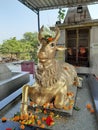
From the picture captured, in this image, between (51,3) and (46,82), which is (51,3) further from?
(46,82)

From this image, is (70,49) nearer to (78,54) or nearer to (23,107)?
(78,54)

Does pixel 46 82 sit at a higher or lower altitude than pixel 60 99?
higher

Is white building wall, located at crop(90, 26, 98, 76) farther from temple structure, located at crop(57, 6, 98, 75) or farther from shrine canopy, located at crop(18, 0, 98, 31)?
shrine canopy, located at crop(18, 0, 98, 31)

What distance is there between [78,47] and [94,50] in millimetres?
386

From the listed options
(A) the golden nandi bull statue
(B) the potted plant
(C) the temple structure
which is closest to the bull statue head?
(A) the golden nandi bull statue

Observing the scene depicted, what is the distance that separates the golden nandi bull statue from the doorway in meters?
2.14

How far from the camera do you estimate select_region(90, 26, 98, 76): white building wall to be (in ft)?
10.2

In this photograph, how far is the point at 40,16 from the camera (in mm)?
4520

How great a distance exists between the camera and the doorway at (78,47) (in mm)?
3312

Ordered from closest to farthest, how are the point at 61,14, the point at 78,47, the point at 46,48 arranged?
1. the point at 46,48
2. the point at 78,47
3. the point at 61,14

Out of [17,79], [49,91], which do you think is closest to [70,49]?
[17,79]

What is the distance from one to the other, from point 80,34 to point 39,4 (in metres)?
1.68

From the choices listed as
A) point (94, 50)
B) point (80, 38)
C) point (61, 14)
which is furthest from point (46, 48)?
point (61, 14)

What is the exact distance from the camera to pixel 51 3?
4117 millimetres
